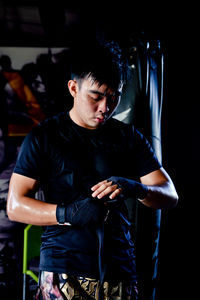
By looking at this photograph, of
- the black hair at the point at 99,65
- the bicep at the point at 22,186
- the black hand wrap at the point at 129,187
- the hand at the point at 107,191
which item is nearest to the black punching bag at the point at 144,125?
the black hair at the point at 99,65

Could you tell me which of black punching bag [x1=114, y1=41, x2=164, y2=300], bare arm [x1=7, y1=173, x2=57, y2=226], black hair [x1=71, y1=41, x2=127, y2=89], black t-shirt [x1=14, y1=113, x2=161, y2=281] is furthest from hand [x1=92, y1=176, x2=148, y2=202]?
black punching bag [x1=114, y1=41, x2=164, y2=300]

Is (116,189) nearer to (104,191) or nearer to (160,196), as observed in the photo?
(104,191)

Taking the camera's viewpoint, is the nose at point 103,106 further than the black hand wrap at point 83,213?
Yes

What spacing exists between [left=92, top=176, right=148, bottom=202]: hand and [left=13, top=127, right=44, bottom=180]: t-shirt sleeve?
285 millimetres

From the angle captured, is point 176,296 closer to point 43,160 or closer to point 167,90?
point 167,90

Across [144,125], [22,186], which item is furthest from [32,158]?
[144,125]

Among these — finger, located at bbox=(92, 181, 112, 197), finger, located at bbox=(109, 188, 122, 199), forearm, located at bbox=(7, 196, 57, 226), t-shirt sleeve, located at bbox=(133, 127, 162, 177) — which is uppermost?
t-shirt sleeve, located at bbox=(133, 127, 162, 177)

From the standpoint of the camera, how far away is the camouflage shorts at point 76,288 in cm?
113

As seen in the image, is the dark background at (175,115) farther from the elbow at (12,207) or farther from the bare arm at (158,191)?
the elbow at (12,207)

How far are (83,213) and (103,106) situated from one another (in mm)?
507

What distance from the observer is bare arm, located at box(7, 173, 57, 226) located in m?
1.17

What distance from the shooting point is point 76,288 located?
3.71ft

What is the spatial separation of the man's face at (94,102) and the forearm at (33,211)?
0.44 m

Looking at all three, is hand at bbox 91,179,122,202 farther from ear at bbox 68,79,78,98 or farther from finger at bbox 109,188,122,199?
ear at bbox 68,79,78,98
